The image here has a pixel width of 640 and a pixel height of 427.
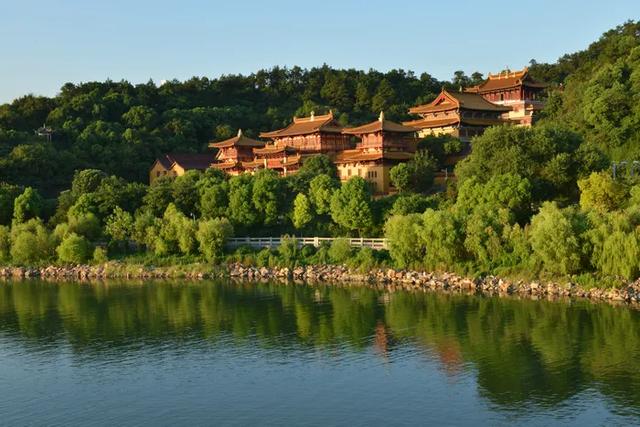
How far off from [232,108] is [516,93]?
38.9 meters

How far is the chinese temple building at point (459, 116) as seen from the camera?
205ft

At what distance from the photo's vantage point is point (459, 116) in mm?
62062

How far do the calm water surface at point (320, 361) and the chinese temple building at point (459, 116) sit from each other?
27.3 meters

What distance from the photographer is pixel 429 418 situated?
20.5 meters

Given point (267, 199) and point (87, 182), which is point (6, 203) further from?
point (267, 199)

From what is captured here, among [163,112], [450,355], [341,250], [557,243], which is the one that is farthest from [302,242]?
[163,112]

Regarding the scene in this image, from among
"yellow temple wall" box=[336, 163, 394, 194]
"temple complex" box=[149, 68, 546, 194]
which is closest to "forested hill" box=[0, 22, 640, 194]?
"temple complex" box=[149, 68, 546, 194]

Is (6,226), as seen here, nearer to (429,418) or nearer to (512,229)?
(512,229)

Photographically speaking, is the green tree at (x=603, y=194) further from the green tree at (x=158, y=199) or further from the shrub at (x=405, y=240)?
the green tree at (x=158, y=199)

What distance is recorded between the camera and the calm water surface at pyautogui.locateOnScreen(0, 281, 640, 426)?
2133cm

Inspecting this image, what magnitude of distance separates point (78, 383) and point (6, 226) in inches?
1360

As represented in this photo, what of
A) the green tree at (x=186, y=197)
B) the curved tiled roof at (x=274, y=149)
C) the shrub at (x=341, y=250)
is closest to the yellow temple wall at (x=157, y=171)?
the curved tiled roof at (x=274, y=149)

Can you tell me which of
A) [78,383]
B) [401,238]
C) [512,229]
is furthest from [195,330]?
[512,229]

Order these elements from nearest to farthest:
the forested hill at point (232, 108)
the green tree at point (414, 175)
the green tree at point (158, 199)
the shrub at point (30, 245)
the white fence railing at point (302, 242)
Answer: the white fence railing at point (302, 242) < the shrub at point (30, 245) < the green tree at point (414, 175) < the green tree at point (158, 199) < the forested hill at point (232, 108)
